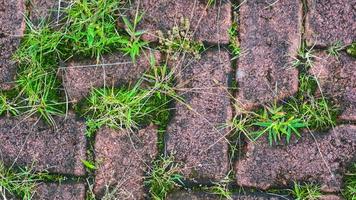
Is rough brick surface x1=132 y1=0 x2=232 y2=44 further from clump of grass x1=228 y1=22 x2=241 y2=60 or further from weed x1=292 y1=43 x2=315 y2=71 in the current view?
weed x1=292 y1=43 x2=315 y2=71

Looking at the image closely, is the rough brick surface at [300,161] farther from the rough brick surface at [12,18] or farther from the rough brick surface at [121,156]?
the rough brick surface at [12,18]

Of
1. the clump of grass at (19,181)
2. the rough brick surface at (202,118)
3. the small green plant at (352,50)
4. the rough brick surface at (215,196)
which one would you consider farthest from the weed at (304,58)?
the clump of grass at (19,181)

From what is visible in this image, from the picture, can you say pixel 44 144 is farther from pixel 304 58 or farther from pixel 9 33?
pixel 304 58

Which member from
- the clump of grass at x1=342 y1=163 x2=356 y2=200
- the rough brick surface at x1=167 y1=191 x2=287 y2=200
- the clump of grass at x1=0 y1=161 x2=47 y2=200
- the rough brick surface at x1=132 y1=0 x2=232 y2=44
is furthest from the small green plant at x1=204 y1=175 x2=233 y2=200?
the clump of grass at x1=0 y1=161 x2=47 y2=200

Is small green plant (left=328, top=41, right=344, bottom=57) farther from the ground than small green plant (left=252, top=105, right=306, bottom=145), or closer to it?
farther from the ground

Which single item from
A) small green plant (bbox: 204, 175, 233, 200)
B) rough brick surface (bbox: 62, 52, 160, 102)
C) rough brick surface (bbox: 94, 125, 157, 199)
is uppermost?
rough brick surface (bbox: 62, 52, 160, 102)

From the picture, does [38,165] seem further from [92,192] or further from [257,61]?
[257,61]

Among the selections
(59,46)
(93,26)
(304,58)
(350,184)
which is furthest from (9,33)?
(350,184)
